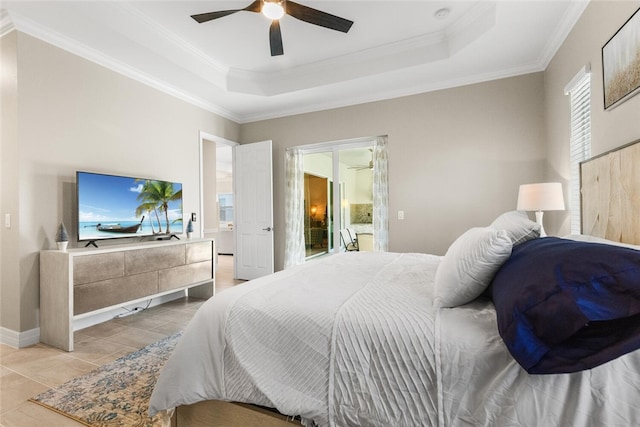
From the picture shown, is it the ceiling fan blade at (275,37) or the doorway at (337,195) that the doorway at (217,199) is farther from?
the ceiling fan blade at (275,37)

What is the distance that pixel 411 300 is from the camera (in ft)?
4.27

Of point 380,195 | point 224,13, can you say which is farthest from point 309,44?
point 380,195

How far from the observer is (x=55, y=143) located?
2.80 m

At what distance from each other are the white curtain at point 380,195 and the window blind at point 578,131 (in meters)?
2.01

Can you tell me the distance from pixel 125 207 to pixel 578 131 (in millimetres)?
4498

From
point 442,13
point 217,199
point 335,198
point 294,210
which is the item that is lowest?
point 294,210

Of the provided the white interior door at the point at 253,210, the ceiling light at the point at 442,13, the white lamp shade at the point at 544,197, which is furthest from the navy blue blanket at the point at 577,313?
the white interior door at the point at 253,210

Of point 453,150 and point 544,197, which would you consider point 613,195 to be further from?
point 453,150

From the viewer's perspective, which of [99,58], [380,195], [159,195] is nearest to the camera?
[99,58]

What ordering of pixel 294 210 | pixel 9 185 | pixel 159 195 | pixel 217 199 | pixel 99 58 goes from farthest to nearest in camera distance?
pixel 217 199, pixel 294 210, pixel 159 195, pixel 99 58, pixel 9 185

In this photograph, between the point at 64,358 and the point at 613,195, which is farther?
the point at 64,358

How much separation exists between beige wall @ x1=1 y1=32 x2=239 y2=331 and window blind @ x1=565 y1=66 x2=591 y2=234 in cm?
446

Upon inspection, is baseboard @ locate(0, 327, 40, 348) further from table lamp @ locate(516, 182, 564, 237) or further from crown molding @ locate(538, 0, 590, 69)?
crown molding @ locate(538, 0, 590, 69)

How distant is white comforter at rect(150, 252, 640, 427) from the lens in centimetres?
84
